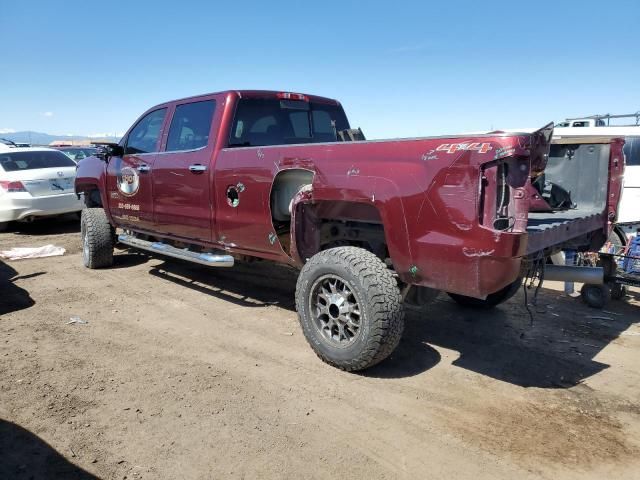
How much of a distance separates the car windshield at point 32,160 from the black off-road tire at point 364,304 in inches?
318

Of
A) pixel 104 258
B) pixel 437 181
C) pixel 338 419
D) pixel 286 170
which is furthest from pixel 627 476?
pixel 104 258

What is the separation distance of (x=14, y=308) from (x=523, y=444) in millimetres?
4894

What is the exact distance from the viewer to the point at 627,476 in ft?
8.29

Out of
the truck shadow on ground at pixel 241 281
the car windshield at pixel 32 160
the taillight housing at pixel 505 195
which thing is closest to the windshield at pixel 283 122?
the truck shadow on ground at pixel 241 281

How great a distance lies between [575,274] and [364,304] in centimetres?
159

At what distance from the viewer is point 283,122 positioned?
5238 millimetres

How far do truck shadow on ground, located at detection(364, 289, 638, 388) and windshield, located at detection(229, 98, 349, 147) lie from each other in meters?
2.18

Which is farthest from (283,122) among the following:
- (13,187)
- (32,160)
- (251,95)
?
(32,160)

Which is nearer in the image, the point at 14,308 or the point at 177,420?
the point at 177,420

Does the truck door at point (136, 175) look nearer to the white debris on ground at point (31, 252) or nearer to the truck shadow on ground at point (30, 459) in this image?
the white debris on ground at point (31, 252)

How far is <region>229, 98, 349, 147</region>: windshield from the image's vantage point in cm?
489

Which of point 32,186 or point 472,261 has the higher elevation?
point 32,186

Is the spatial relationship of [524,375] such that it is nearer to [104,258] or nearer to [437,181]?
[437,181]

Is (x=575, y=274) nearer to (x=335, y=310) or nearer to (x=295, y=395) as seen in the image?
(x=335, y=310)
